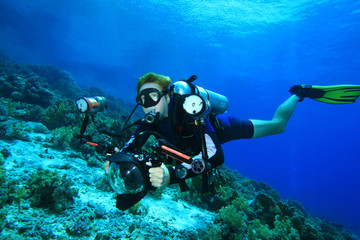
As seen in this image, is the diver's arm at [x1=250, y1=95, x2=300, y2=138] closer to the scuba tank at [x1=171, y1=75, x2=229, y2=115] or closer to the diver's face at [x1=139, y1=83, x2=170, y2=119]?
the scuba tank at [x1=171, y1=75, x2=229, y2=115]

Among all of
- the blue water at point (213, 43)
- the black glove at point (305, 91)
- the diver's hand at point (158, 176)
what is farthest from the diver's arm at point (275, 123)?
the blue water at point (213, 43)

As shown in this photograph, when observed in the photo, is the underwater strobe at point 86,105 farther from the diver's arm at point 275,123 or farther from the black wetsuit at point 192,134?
the diver's arm at point 275,123

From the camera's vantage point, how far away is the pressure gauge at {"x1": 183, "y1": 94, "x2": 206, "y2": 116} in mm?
1785

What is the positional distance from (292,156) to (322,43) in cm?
15183

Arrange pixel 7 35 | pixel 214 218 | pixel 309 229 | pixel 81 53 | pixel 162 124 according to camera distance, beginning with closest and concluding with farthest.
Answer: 1. pixel 162 124
2. pixel 214 218
3. pixel 309 229
4. pixel 7 35
5. pixel 81 53

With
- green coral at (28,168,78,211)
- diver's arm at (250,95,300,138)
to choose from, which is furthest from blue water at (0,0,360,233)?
green coral at (28,168,78,211)

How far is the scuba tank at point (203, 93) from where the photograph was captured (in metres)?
2.80

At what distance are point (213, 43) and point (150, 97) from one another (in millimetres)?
42033

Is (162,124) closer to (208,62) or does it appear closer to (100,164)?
(100,164)

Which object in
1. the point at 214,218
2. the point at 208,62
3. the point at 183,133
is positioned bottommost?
the point at 214,218

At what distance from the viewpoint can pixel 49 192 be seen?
11.2ft

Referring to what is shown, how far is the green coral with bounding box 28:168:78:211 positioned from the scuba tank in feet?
10.3

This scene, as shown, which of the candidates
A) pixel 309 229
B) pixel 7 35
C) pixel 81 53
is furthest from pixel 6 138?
pixel 7 35

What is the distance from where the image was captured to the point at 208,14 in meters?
30.7
